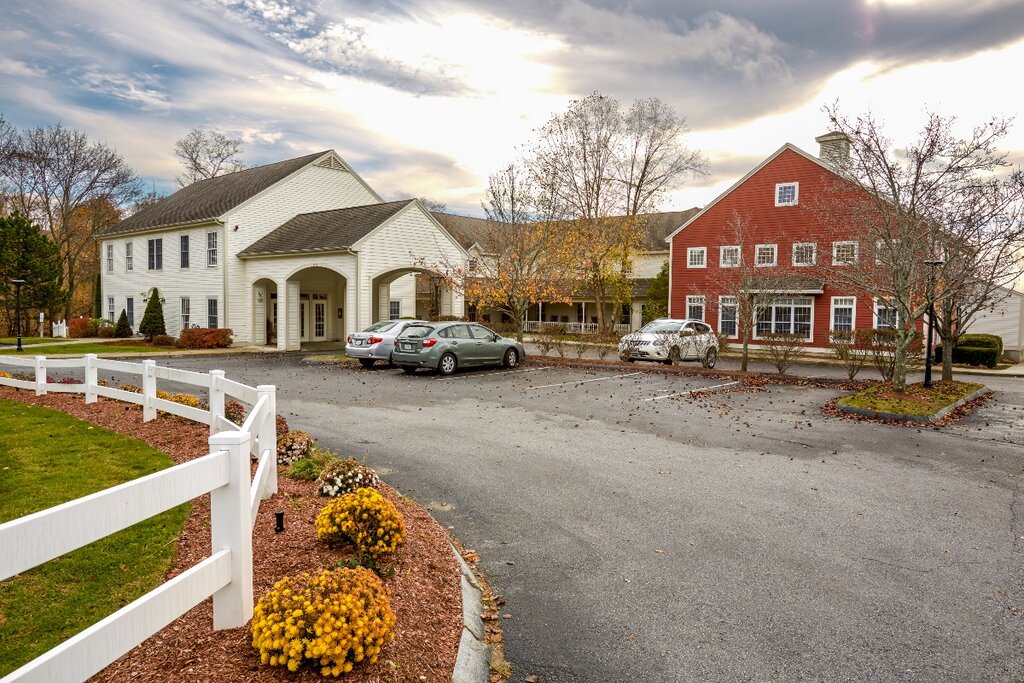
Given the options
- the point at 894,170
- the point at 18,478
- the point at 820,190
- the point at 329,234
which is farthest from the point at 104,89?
the point at 820,190

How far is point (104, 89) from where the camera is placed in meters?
23.1

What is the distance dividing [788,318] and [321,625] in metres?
32.4

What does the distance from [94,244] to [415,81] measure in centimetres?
4128

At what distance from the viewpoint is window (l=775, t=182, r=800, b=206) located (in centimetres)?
3102

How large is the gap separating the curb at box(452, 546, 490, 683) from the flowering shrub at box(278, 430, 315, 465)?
3499mm

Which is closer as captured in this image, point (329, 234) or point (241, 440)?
point (241, 440)

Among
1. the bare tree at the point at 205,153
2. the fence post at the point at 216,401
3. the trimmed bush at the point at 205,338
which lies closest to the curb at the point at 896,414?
the fence post at the point at 216,401

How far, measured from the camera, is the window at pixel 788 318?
102 feet

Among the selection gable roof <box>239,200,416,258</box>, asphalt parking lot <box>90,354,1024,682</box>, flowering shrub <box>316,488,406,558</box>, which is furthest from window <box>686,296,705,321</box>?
flowering shrub <box>316,488,406,558</box>

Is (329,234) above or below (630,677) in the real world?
above

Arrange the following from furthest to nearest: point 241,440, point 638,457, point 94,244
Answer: point 94,244 < point 638,457 < point 241,440

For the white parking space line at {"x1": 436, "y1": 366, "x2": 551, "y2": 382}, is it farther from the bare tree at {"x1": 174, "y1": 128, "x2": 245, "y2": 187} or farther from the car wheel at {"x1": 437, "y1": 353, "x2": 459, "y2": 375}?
the bare tree at {"x1": 174, "y1": 128, "x2": 245, "y2": 187}

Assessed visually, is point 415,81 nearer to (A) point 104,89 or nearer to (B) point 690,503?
(A) point 104,89

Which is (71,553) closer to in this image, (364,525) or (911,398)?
(364,525)
